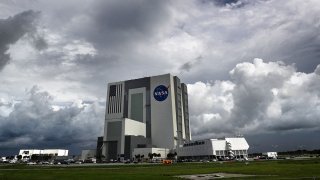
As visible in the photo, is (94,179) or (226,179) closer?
(226,179)

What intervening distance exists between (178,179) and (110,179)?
11108mm

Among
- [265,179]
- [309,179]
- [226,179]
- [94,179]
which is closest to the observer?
[309,179]

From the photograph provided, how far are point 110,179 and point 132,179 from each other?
360 cm

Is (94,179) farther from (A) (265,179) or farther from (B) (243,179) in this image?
(A) (265,179)

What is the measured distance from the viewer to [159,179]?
48906mm

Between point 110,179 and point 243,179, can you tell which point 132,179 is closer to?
point 110,179

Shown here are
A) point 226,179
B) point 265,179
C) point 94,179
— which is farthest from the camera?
point 94,179

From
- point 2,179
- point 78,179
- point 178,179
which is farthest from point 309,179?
point 2,179

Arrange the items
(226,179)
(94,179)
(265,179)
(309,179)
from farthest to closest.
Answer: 1. (94,179)
2. (226,179)
3. (265,179)
4. (309,179)

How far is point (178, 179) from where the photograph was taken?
49.8 meters

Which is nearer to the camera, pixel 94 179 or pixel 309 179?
pixel 309 179

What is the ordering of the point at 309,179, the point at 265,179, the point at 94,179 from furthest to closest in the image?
the point at 94,179
the point at 265,179
the point at 309,179

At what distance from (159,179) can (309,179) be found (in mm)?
21716

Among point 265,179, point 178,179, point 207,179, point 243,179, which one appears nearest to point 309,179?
point 265,179
